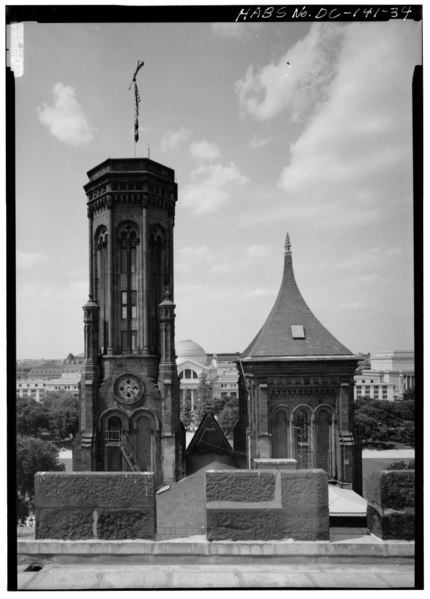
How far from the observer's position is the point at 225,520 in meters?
13.4

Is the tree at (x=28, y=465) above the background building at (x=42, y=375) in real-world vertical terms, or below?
below

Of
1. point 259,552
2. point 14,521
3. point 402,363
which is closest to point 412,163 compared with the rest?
point 402,363

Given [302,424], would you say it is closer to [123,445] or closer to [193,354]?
[123,445]

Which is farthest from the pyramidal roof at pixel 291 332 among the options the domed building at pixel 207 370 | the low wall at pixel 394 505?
the domed building at pixel 207 370

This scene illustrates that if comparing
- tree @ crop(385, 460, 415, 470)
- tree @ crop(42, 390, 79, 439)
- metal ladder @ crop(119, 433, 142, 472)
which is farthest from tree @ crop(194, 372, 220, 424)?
Result: metal ladder @ crop(119, 433, 142, 472)

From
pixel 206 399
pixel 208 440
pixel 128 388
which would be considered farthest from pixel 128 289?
pixel 206 399

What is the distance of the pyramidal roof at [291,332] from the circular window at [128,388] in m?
6.69

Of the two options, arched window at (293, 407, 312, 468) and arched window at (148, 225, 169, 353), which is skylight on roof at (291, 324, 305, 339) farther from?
arched window at (148, 225, 169, 353)

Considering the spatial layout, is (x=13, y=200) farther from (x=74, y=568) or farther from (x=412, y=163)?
(x=412, y=163)

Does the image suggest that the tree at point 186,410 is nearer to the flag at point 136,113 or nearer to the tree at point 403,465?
the tree at point 403,465

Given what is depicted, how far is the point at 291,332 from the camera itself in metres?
24.9

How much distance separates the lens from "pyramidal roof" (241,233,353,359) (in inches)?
955

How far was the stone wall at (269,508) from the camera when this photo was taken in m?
13.4

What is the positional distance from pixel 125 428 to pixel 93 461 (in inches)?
93.4
